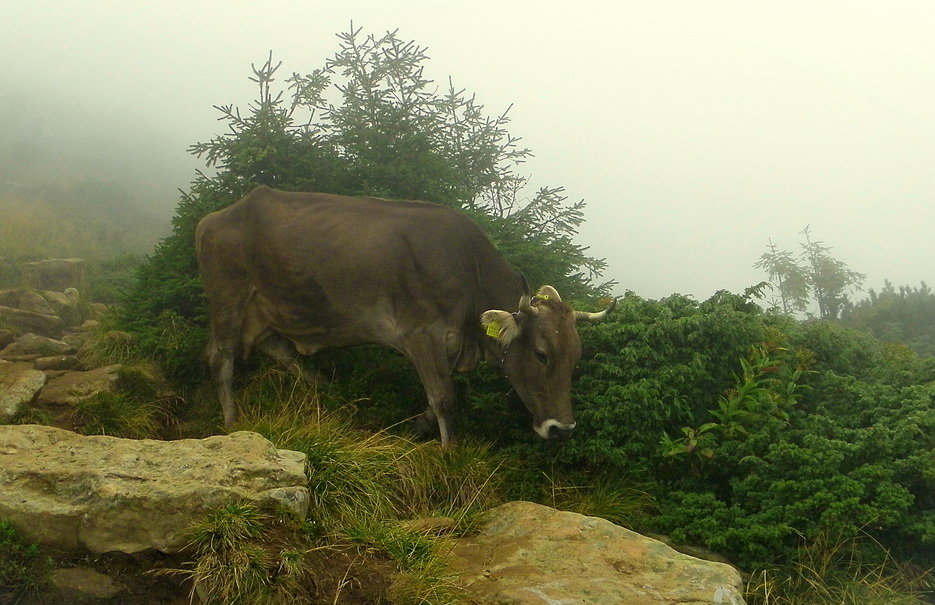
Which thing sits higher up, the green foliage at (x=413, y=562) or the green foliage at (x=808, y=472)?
the green foliage at (x=808, y=472)

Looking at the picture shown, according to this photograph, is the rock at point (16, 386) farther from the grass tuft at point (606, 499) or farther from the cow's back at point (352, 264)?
the grass tuft at point (606, 499)

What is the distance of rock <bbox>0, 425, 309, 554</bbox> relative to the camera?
167 inches

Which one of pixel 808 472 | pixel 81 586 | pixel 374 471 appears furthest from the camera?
pixel 374 471

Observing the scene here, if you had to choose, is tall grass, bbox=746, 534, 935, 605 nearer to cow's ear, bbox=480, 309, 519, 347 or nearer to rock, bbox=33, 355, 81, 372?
cow's ear, bbox=480, 309, 519, 347

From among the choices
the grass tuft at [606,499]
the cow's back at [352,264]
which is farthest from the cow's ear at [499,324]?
the grass tuft at [606,499]

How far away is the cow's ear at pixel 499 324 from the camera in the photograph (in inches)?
265

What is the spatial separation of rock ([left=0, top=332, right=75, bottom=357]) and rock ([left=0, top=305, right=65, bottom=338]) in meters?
1.03

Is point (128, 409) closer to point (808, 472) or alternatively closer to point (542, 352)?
point (542, 352)

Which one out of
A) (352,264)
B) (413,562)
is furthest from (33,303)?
(413,562)

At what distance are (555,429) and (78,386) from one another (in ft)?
15.6

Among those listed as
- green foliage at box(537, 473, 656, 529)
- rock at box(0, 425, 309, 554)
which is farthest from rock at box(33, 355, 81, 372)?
green foliage at box(537, 473, 656, 529)

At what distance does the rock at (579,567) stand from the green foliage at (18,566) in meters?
2.29

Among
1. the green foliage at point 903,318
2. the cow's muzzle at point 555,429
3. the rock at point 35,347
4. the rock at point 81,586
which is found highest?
the green foliage at point 903,318

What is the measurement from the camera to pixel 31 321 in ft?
32.0
